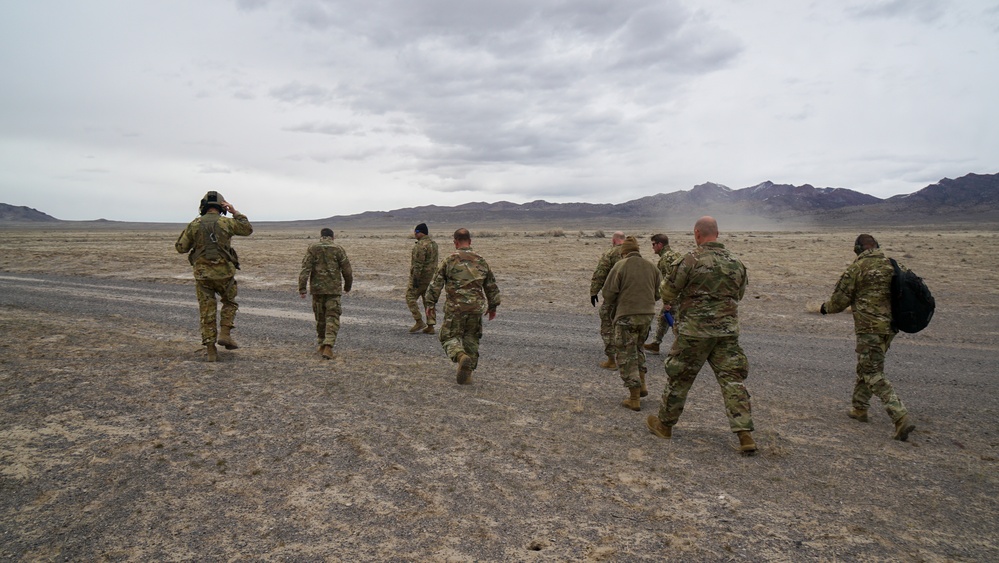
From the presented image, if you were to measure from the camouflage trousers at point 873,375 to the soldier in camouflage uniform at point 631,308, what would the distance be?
91.5 inches

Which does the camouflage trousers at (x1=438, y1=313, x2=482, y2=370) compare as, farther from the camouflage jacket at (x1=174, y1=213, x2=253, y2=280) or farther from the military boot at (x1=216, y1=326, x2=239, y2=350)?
the military boot at (x1=216, y1=326, x2=239, y2=350)

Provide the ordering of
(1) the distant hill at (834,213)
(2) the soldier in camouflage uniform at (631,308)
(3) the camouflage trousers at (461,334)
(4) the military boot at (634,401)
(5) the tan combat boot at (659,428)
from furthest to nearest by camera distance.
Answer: (1) the distant hill at (834,213) → (3) the camouflage trousers at (461,334) → (2) the soldier in camouflage uniform at (631,308) → (4) the military boot at (634,401) → (5) the tan combat boot at (659,428)

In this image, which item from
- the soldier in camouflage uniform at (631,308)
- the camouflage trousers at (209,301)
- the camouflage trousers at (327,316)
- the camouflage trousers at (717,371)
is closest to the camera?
the camouflage trousers at (717,371)

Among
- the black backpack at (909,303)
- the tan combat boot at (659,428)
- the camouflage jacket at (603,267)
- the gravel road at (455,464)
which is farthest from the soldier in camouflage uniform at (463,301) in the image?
the black backpack at (909,303)

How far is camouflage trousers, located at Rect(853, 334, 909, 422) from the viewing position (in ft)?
19.7

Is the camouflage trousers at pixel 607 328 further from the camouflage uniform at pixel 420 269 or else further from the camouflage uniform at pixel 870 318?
the camouflage uniform at pixel 420 269

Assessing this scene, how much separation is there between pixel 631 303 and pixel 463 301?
218cm

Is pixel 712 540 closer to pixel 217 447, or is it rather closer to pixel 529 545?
pixel 529 545

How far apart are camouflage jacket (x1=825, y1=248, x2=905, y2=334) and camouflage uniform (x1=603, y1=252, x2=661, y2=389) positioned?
2.11 m

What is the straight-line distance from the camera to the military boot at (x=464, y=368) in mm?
7410

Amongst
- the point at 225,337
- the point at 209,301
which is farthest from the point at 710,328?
the point at 225,337

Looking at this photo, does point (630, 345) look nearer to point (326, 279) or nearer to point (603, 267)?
point (603, 267)

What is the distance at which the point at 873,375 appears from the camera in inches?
244

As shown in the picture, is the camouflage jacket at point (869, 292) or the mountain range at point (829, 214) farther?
the mountain range at point (829, 214)
